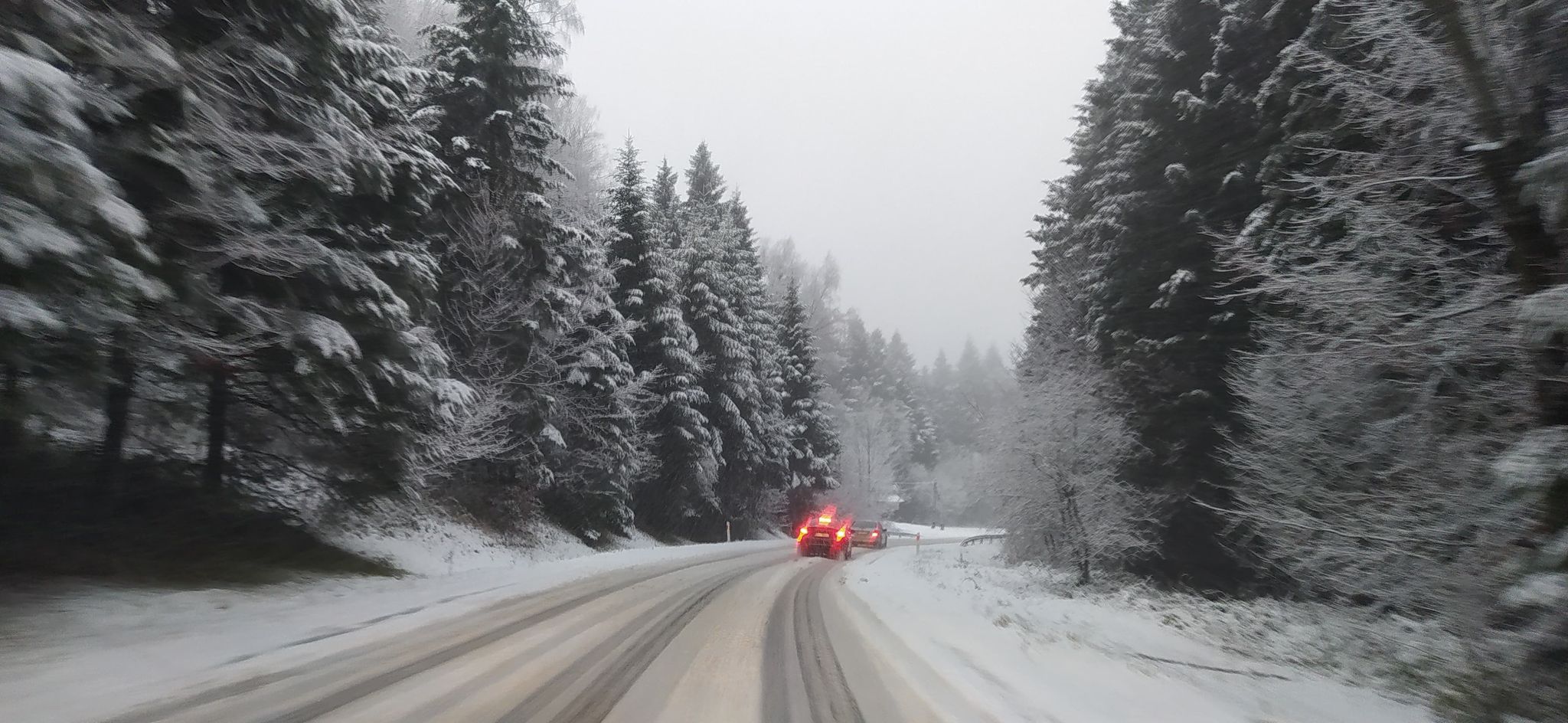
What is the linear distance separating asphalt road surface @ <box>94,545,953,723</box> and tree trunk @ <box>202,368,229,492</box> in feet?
14.4

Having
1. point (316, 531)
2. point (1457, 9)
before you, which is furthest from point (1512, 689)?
point (316, 531)

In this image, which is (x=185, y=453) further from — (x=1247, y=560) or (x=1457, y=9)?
(x=1247, y=560)

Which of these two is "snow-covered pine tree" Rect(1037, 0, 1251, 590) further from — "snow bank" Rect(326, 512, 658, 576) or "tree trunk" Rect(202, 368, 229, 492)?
"tree trunk" Rect(202, 368, 229, 492)

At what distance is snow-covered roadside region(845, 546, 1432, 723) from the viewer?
21.2 feet

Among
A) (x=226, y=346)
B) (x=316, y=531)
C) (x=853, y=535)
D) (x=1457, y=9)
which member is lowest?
(x=853, y=535)

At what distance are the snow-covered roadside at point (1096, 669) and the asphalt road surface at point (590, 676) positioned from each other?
0.74 m

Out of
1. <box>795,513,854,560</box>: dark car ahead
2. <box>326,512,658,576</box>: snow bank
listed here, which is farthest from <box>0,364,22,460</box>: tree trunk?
<box>795,513,854,560</box>: dark car ahead

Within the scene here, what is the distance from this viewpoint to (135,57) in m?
7.20

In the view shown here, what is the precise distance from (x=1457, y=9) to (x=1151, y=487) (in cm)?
1272

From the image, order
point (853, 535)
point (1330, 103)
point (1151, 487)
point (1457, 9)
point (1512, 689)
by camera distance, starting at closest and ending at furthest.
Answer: point (1512, 689) < point (1457, 9) < point (1330, 103) < point (1151, 487) < point (853, 535)

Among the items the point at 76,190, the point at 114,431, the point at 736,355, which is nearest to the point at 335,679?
the point at 76,190

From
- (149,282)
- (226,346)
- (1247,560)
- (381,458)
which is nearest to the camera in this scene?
(149,282)

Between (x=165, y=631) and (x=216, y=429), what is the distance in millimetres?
4402

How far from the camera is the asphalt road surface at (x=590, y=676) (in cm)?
538
